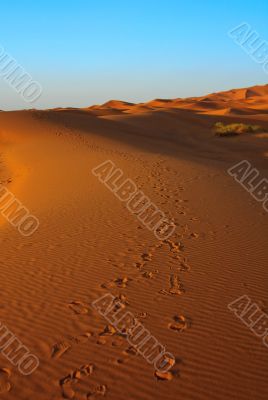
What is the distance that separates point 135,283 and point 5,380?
2370 millimetres

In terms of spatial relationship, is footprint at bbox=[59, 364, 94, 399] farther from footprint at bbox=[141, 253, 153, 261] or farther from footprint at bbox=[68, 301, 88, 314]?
footprint at bbox=[141, 253, 153, 261]

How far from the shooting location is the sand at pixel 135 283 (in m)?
3.90

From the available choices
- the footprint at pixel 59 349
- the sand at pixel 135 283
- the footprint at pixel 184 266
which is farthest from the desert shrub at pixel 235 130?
the footprint at pixel 59 349

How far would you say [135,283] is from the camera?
5.86 m

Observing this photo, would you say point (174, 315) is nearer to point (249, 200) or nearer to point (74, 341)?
point (74, 341)

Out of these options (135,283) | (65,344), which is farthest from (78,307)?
(135,283)

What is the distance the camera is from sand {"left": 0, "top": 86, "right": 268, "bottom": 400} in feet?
12.8

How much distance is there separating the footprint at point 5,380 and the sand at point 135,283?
16 mm

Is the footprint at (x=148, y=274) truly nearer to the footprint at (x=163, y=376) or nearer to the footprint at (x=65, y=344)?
the footprint at (x=65, y=344)

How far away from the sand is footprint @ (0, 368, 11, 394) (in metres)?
0.02

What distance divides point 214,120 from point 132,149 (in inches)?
537

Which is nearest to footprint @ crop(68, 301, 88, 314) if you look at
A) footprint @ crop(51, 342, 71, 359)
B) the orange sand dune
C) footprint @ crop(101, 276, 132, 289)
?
footprint @ crop(101, 276, 132, 289)

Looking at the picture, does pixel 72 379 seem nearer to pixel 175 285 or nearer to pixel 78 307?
pixel 78 307

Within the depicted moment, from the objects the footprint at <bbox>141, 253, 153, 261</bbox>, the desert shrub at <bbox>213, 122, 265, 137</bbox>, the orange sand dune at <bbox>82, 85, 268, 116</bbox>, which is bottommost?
the footprint at <bbox>141, 253, 153, 261</bbox>
